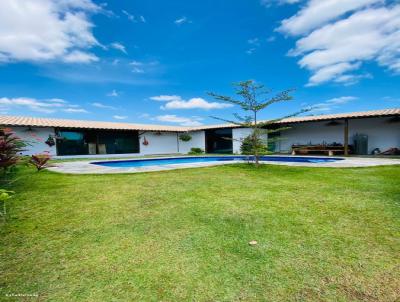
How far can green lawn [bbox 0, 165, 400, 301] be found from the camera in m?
1.79

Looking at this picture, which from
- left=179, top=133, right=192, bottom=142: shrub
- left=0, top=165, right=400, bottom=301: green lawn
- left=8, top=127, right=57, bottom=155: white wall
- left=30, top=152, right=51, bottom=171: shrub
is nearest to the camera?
left=0, top=165, right=400, bottom=301: green lawn

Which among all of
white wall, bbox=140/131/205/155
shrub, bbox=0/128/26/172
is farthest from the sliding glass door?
shrub, bbox=0/128/26/172

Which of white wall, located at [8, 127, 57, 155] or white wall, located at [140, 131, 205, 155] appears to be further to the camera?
white wall, located at [140, 131, 205, 155]

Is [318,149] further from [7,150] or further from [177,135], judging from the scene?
[7,150]

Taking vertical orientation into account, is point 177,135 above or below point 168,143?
above

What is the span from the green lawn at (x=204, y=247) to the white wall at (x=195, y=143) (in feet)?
57.5

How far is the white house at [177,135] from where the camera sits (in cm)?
1385

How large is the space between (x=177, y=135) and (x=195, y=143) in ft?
6.57

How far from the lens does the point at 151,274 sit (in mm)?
2006

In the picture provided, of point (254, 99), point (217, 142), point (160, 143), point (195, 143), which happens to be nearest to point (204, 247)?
point (254, 99)

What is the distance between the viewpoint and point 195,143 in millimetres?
23000

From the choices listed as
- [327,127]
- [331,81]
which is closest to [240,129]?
[327,127]

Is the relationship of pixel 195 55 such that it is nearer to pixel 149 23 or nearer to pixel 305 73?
pixel 149 23

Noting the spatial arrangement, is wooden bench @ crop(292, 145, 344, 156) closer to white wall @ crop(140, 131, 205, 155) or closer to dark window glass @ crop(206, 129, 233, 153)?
dark window glass @ crop(206, 129, 233, 153)
